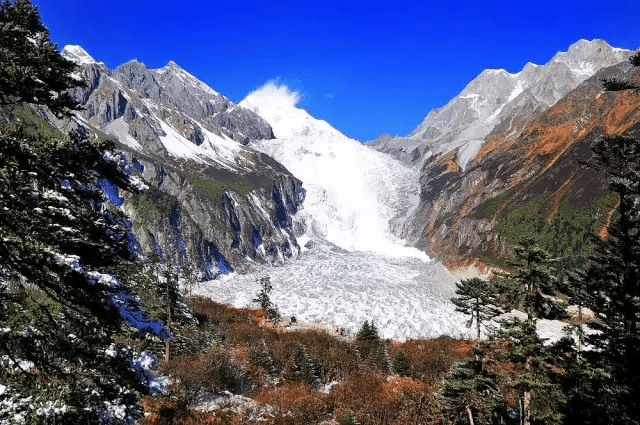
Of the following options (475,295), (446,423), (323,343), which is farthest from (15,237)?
(475,295)

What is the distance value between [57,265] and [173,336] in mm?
7549

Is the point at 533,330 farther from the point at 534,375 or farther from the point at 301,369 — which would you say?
the point at 301,369

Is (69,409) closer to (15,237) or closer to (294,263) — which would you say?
(15,237)

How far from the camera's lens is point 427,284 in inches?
3553

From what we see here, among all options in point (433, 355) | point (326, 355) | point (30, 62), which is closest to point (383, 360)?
point (326, 355)

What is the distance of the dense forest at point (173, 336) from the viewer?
687 cm

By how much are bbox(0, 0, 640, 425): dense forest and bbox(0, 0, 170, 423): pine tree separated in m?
0.03

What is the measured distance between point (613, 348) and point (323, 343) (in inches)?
802

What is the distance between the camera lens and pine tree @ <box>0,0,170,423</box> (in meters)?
6.36

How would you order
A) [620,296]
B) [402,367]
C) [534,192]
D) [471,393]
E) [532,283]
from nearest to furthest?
[532,283], [620,296], [471,393], [402,367], [534,192]

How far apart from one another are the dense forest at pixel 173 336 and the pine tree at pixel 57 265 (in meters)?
0.03

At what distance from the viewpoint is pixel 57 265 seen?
21.1 ft

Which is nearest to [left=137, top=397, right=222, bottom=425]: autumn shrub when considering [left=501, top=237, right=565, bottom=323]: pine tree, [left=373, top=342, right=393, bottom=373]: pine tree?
[left=501, top=237, right=565, bottom=323]: pine tree

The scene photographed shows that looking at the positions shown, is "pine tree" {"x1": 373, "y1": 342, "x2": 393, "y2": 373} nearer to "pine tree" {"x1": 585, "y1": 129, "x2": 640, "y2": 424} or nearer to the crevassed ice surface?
"pine tree" {"x1": 585, "y1": 129, "x2": 640, "y2": 424}
